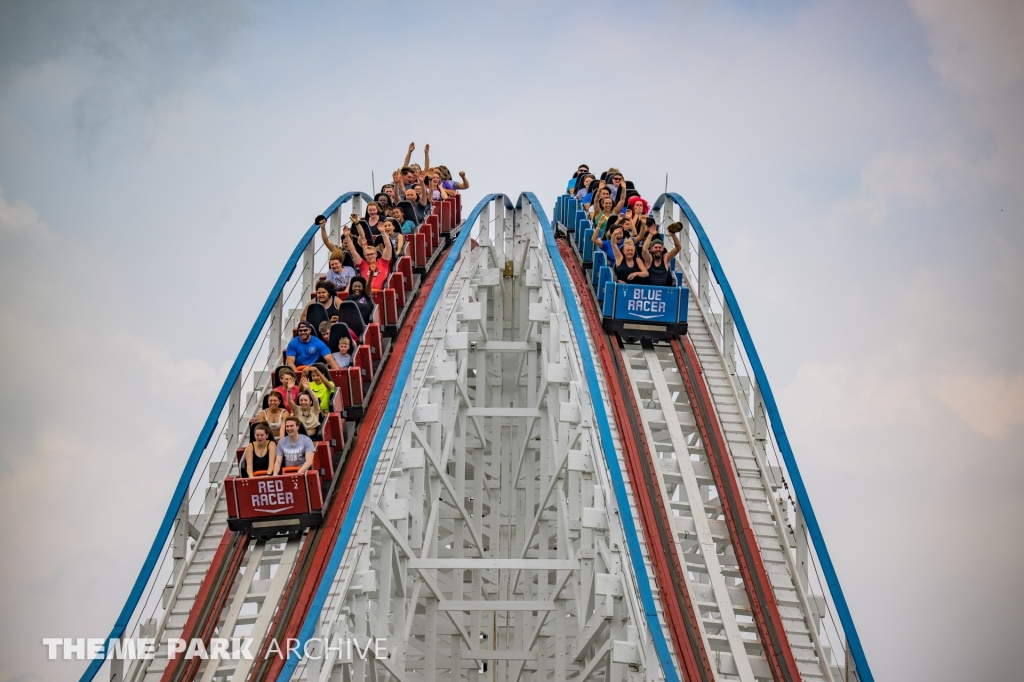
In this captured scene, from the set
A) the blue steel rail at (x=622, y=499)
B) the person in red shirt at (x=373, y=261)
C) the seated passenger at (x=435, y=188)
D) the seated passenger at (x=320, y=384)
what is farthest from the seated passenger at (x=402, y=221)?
the seated passenger at (x=320, y=384)

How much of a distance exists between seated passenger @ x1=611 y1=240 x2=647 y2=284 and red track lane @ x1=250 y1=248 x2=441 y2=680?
230 cm

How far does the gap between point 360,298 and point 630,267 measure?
277cm

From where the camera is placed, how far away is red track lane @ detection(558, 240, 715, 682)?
A: 761cm

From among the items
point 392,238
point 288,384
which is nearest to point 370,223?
point 392,238

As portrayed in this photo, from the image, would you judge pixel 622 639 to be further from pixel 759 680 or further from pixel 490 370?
pixel 490 370

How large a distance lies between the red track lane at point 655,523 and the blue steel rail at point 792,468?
39.4 inches

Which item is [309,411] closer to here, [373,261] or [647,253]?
[373,261]

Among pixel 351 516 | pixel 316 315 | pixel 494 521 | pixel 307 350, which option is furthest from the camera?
pixel 494 521

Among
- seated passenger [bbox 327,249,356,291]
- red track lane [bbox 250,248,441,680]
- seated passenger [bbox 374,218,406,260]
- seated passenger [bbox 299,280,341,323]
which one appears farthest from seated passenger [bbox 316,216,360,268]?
red track lane [bbox 250,248,441,680]

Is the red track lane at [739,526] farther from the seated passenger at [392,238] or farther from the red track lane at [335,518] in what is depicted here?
the seated passenger at [392,238]

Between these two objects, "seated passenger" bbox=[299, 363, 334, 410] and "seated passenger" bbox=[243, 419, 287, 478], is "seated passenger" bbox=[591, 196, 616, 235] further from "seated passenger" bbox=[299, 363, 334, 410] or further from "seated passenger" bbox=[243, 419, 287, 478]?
"seated passenger" bbox=[243, 419, 287, 478]

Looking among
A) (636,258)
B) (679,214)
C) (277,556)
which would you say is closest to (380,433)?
(277,556)

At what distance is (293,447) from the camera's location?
8805 millimetres

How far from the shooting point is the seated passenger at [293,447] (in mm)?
8781
